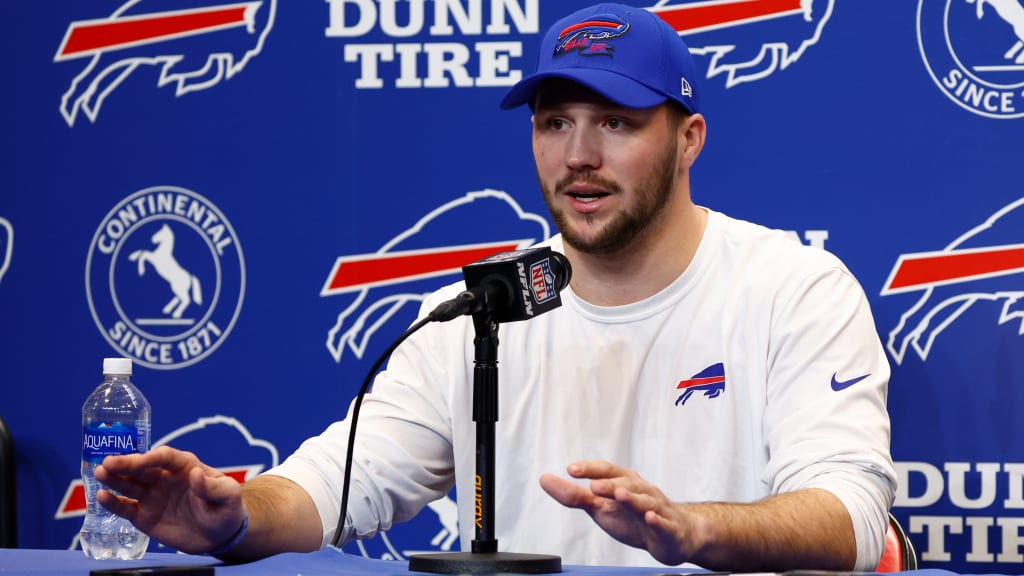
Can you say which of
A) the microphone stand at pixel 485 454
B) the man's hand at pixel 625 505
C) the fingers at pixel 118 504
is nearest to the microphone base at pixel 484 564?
the microphone stand at pixel 485 454

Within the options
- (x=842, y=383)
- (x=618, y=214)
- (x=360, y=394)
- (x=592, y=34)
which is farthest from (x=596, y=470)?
(x=592, y=34)

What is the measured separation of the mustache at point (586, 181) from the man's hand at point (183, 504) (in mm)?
707

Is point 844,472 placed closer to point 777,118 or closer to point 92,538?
point 777,118

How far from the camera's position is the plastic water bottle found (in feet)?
7.09

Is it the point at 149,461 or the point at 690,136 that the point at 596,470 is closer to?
the point at 149,461

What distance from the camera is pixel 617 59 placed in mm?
1936

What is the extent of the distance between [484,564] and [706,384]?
2.35ft

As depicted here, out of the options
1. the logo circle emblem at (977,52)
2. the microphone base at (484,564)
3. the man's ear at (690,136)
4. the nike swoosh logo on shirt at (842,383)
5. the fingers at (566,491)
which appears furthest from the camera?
the logo circle emblem at (977,52)

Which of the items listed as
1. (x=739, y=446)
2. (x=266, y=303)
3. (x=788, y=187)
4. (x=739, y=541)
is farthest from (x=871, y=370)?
(x=266, y=303)

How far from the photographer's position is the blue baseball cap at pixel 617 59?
1910mm

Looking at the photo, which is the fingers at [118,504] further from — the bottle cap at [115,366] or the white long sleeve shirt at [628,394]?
the bottle cap at [115,366]

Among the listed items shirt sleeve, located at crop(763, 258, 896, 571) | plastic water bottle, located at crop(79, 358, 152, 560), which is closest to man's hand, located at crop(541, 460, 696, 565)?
shirt sleeve, located at crop(763, 258, 896, 571)

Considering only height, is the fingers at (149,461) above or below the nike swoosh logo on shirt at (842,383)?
below

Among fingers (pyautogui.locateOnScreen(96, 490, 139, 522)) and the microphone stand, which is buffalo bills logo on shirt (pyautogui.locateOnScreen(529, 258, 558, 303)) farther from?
fingers (pyautogui.locateOnScreen(96, 490, 139, 522))
